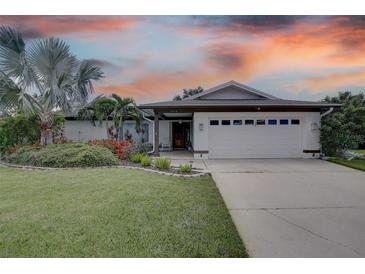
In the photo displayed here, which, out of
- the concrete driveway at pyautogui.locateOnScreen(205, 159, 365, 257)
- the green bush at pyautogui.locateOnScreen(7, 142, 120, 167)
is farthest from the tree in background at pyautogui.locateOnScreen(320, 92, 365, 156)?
the green bush at pyautogui.locateOnScreen(7, 142, 120, 167)

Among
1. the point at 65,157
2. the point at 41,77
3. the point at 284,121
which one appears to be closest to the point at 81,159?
the point at 65,157

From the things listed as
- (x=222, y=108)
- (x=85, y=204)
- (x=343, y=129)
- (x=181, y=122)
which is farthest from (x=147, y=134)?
(x=85, y=204)

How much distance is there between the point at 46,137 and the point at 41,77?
278 centimetres

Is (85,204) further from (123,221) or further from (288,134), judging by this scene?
(288,134)

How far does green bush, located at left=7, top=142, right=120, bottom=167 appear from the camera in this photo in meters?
9.69

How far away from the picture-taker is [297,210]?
489cm

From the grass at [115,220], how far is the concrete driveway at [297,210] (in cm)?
41

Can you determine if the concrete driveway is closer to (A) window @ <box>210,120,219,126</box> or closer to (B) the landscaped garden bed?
(B) the landscaped garden bed

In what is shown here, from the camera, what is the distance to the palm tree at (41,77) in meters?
10.9

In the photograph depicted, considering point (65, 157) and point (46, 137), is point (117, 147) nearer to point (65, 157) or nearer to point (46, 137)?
point (65, 157)

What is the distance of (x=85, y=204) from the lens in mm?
5055

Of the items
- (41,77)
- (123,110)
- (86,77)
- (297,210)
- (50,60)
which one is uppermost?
(50,60)

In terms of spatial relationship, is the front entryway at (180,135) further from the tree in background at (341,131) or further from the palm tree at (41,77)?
the tree in background at (341,131)

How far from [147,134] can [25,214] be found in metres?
13.5
